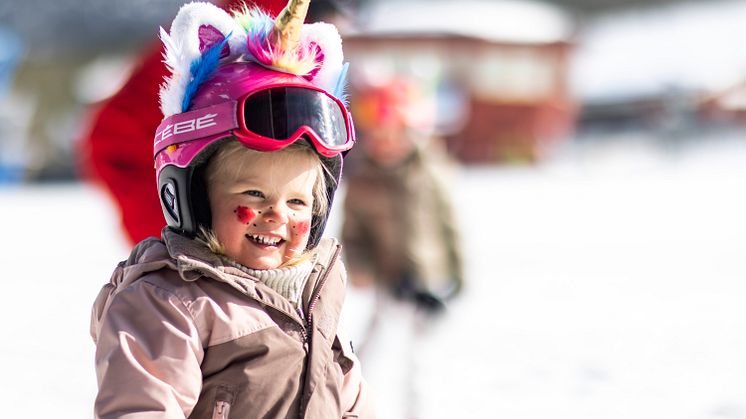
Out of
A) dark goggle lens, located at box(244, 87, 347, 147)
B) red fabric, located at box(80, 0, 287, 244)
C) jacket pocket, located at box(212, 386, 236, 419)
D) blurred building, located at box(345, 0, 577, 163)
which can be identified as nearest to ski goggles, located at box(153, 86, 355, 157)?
dark goggle lens, located at box(244, 87, 347, 147)

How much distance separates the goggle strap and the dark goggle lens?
0.03 m

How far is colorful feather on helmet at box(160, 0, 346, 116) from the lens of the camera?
1.63m

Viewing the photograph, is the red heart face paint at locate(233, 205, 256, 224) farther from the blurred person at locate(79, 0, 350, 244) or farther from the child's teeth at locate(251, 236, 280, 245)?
the blurred person at locate(79, 0, 350, 244)

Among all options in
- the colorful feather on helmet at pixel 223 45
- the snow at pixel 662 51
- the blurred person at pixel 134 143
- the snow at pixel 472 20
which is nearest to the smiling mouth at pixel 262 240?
the colorful feather on helmet at pixel 223 45

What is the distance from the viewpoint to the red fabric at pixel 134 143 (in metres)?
2.38

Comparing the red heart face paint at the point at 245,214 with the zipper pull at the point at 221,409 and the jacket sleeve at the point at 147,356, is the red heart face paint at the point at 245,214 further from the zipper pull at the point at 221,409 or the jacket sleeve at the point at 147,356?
the zipper pull at the point at 221,409

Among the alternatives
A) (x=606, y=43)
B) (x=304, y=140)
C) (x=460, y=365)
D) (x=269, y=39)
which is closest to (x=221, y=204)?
(x=304, y=140)

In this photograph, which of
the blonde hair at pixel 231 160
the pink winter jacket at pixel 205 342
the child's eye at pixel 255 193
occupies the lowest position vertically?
the pink winter jacket at pixel 205 342

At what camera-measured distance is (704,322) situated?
6375 millimetres

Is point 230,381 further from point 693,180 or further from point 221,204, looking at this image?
point 693,180

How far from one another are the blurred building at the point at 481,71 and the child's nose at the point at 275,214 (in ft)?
82.2

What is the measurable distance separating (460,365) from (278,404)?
11.8ft

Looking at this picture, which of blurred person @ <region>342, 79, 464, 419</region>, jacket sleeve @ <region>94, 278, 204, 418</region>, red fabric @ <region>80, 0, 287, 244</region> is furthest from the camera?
blurred person @ <region>342, 79, 464, 419</region>

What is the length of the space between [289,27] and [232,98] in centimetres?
17
